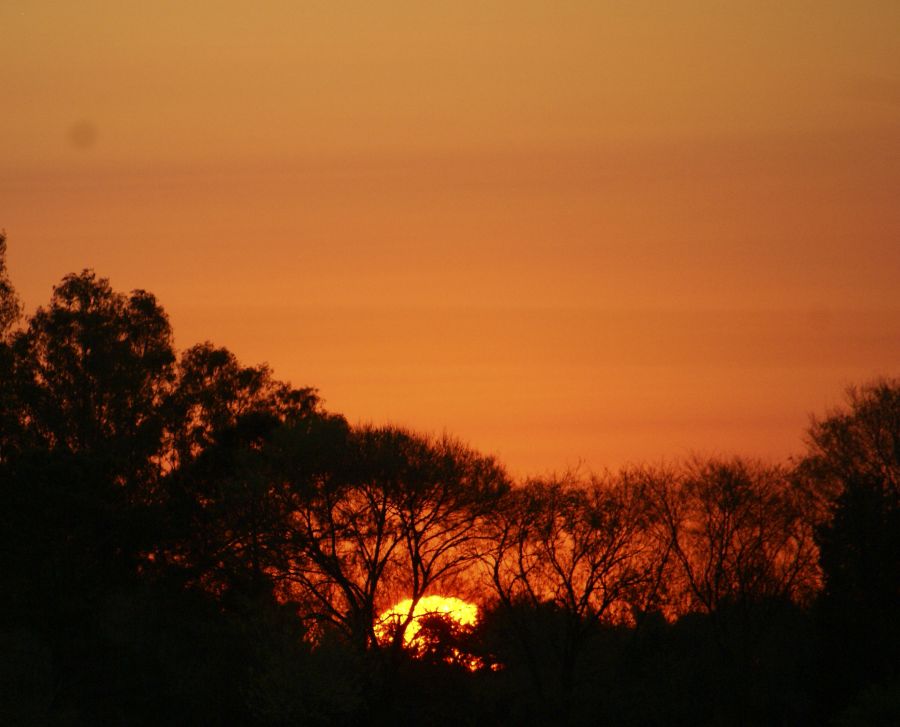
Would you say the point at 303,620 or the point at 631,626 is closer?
the point at 303,620

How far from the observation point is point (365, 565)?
246ft

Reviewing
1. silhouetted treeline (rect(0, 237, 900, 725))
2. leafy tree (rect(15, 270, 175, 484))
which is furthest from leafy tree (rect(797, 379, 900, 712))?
leafy tree (rect(15, 270, 175, 484))

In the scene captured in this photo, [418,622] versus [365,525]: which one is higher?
[365,525]

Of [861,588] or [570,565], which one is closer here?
[861,588]

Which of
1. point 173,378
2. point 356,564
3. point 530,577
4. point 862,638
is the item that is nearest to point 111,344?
point 173,378

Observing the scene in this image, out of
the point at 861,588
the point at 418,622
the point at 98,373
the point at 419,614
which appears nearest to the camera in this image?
the point at 861,588

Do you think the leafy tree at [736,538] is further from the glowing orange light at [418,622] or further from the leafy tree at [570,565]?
the glowing orange light at [418,622]

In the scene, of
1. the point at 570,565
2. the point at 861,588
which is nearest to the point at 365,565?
the point at 570,565

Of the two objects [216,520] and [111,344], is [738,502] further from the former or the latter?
[111,344]

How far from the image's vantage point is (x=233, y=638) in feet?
230

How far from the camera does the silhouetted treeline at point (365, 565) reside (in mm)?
64938

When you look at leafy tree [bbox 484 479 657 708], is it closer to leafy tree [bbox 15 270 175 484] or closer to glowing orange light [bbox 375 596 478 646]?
glowing orange light [bbox 375 596 478 646]

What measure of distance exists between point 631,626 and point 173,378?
28533mm

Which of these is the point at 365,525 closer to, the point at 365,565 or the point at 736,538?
the point at 365,565
